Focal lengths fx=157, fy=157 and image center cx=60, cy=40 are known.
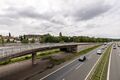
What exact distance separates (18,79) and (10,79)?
1.58m

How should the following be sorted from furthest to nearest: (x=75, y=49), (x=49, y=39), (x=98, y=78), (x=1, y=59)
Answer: (x=49, y=39)
(x=75, y=49)
(x=98, y=78)
(x=1, y=59)

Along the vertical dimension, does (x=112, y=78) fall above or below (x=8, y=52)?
below

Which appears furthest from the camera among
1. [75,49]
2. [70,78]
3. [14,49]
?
[75,49]

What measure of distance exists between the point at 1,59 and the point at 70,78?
14.5 metres

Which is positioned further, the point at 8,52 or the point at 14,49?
the point at 14,49

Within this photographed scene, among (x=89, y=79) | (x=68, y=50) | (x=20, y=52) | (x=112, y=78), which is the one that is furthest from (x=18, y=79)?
(x=68, y=50)

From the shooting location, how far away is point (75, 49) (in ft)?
288

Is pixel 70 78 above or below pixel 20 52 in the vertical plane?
below

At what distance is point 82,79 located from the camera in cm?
3002

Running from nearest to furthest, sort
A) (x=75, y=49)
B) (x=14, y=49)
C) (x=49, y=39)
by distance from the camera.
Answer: (x=14, y=49)
(x=75, y=49)
(x=49, y=39)

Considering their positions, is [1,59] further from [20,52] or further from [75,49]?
[75,49]

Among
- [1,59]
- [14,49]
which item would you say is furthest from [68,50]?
[1,59]

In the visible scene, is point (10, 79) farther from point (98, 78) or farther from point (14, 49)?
point (98, 78)

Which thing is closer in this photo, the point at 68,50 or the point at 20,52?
the point at 20,52
